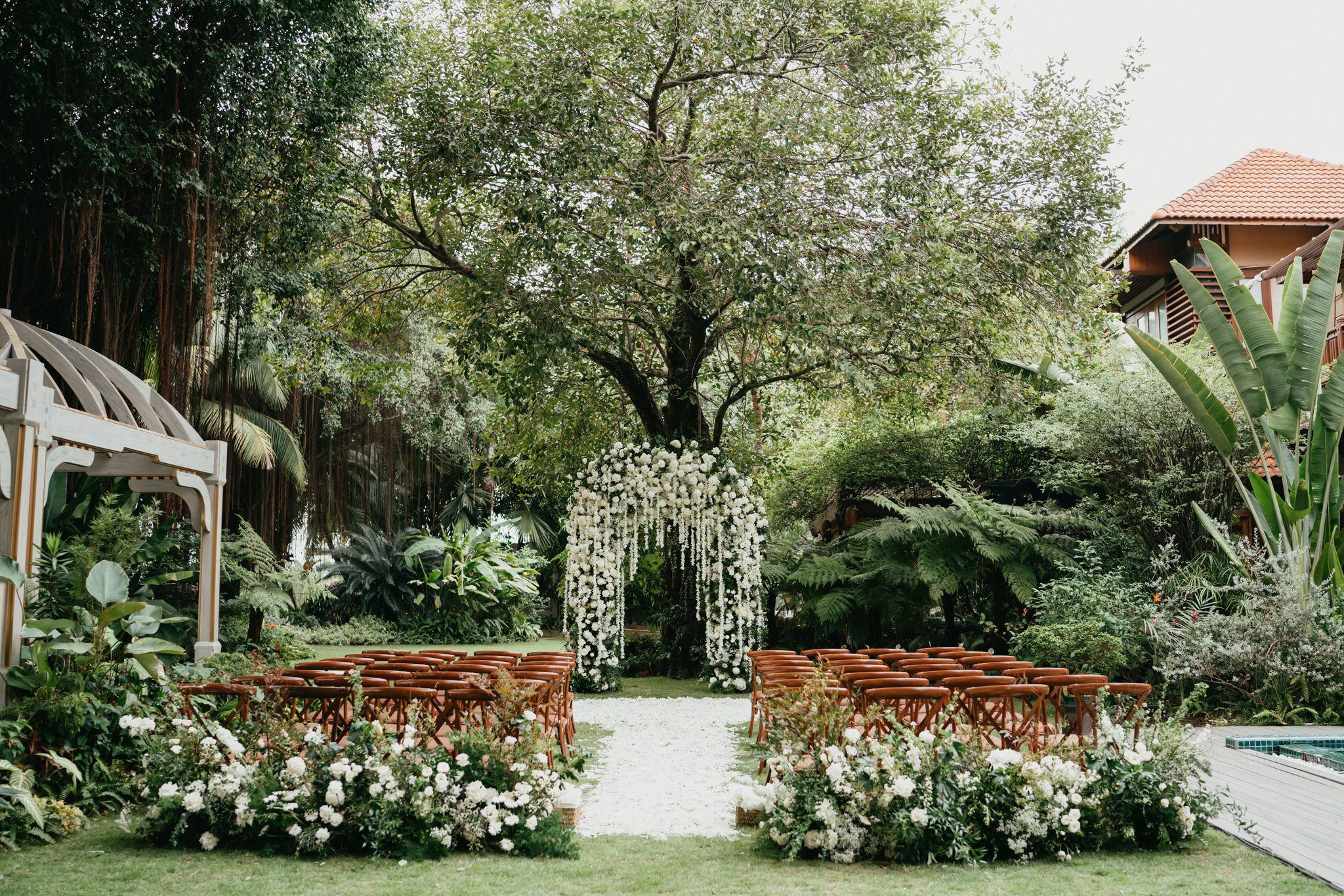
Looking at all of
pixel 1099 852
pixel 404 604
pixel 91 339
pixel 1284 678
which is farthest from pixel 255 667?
pixel 404 604

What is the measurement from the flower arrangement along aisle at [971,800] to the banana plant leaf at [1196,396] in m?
6.08

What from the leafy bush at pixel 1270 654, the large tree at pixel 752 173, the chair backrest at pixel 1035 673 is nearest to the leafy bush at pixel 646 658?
the large tree at pixel 752 173

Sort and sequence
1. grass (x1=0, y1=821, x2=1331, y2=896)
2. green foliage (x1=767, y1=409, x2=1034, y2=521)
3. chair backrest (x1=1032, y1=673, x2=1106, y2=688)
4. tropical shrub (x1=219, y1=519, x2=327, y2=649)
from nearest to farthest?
grass (x1=0, y1=821, x2=1331, y2=896)
chair backrest (x1=1032, y1=673, x2=1106, y2=688)
tropical shrub (x1=219, y1=519, x2=327, y2=649)
green foliage (x1=767, y1=409, x2=1034, y2=521)

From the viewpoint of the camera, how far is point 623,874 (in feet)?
15.9

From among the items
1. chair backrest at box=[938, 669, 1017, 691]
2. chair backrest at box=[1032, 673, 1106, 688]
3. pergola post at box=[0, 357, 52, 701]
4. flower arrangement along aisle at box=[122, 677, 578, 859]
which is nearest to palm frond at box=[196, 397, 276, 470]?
pergola post at box=[0, 357, 52, 701]

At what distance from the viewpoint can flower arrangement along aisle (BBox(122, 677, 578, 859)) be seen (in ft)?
16.8

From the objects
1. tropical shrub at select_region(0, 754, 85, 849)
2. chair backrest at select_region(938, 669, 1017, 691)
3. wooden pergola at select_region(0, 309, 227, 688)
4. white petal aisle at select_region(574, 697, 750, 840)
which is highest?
wooden pergola at select_region(0, 309, 227, 688)

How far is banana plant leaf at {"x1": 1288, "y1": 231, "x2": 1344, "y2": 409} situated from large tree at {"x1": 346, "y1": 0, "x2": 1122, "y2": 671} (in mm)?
2230

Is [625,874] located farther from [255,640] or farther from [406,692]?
[255,640]

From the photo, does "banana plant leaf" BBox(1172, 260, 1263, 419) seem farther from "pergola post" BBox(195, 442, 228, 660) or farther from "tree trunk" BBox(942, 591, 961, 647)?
"pergola post" BBox(195, 442, 228, 660)

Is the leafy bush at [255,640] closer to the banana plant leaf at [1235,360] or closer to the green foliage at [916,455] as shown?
the green foliage at [916,455]

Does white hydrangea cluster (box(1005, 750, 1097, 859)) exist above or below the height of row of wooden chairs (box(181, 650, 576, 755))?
below

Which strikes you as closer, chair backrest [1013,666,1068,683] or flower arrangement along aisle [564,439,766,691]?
chair backrest [1013,666,1068,683]

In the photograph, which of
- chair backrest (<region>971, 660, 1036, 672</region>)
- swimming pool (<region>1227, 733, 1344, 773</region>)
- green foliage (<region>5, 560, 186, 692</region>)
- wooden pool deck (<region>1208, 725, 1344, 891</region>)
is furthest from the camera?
swimming pool (<region>1227, 733, 1344, 773</region>)
